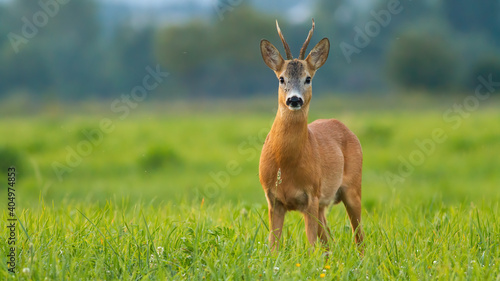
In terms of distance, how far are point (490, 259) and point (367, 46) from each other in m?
42.4

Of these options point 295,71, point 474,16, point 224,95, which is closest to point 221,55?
point 224,95

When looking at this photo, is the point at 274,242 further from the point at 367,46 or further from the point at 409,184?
the point at 367,46

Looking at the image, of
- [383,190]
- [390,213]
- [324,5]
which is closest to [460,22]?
[324,5]

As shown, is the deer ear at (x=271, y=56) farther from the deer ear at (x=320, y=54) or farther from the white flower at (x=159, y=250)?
the white flower at (x=159, y=250)

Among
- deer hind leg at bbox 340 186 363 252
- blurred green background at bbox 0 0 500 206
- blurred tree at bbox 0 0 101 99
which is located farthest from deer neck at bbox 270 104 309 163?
blurred tree at bbox 0 0 101 99

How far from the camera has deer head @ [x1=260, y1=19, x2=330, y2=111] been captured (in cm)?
423

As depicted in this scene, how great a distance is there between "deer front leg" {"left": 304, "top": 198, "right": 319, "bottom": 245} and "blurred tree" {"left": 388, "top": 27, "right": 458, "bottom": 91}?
31.6m

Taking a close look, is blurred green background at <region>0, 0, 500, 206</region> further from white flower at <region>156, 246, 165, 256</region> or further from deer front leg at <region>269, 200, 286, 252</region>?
white flower at <region>156, 246, 165, 256</region>

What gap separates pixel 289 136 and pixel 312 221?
65 cm

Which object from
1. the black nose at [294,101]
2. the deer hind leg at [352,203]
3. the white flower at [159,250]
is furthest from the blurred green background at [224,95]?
the white flower at [159,250]

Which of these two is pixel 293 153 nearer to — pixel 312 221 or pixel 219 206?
pixel 312 221

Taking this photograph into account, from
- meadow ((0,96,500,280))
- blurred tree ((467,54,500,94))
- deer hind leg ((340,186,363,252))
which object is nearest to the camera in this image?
meadow ((0,96,500,280))

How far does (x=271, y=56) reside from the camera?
466cm

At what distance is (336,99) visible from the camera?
116 feet
